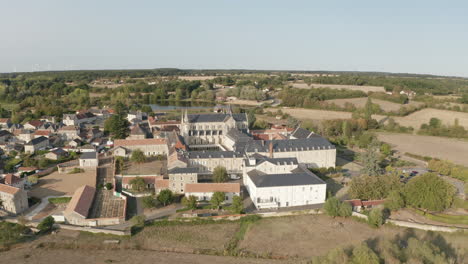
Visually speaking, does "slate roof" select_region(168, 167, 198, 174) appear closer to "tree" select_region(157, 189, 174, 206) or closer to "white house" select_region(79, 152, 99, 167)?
"tree" select_region(157, 189, 174, 206)

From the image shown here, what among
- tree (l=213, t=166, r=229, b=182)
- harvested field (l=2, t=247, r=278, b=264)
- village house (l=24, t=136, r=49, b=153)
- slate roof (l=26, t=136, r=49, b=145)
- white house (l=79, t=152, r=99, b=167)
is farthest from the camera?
slate roof (l=26, t=136, r=49, b=145)

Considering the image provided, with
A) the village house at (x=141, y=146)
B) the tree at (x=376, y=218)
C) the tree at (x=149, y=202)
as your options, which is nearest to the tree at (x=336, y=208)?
the tree at (x=376, y=218)

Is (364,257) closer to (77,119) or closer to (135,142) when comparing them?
(135,142)

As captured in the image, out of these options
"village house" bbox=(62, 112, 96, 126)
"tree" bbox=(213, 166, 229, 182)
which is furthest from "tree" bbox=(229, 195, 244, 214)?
"village house" bbox=(62, 112, 96, 126)

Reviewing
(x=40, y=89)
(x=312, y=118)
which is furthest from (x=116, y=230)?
(x=40, y=89)

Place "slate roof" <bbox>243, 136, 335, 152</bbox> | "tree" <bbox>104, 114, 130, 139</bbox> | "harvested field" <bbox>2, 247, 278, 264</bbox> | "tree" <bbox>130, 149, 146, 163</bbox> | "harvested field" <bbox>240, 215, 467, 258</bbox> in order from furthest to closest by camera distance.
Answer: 1. "tree" <bbox>104, 114, 130, 139</bbox>
2. "tree" <bbox>130, 149, 146, 163</bbox>
3. "slate roof" <bbox>243, 136, 335, 152</bbox>
4. "harvested field" <bbox>240, 215, 467, 258</bbox>
5. "harvested field" <bbox>2, 247, 278, 264</bbox>

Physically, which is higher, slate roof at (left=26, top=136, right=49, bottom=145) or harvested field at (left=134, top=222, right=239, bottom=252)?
slate roof at (left=26, top=136, right=49, bottom=145)

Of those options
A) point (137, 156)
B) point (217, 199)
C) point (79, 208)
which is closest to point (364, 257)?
point (217, 199)
